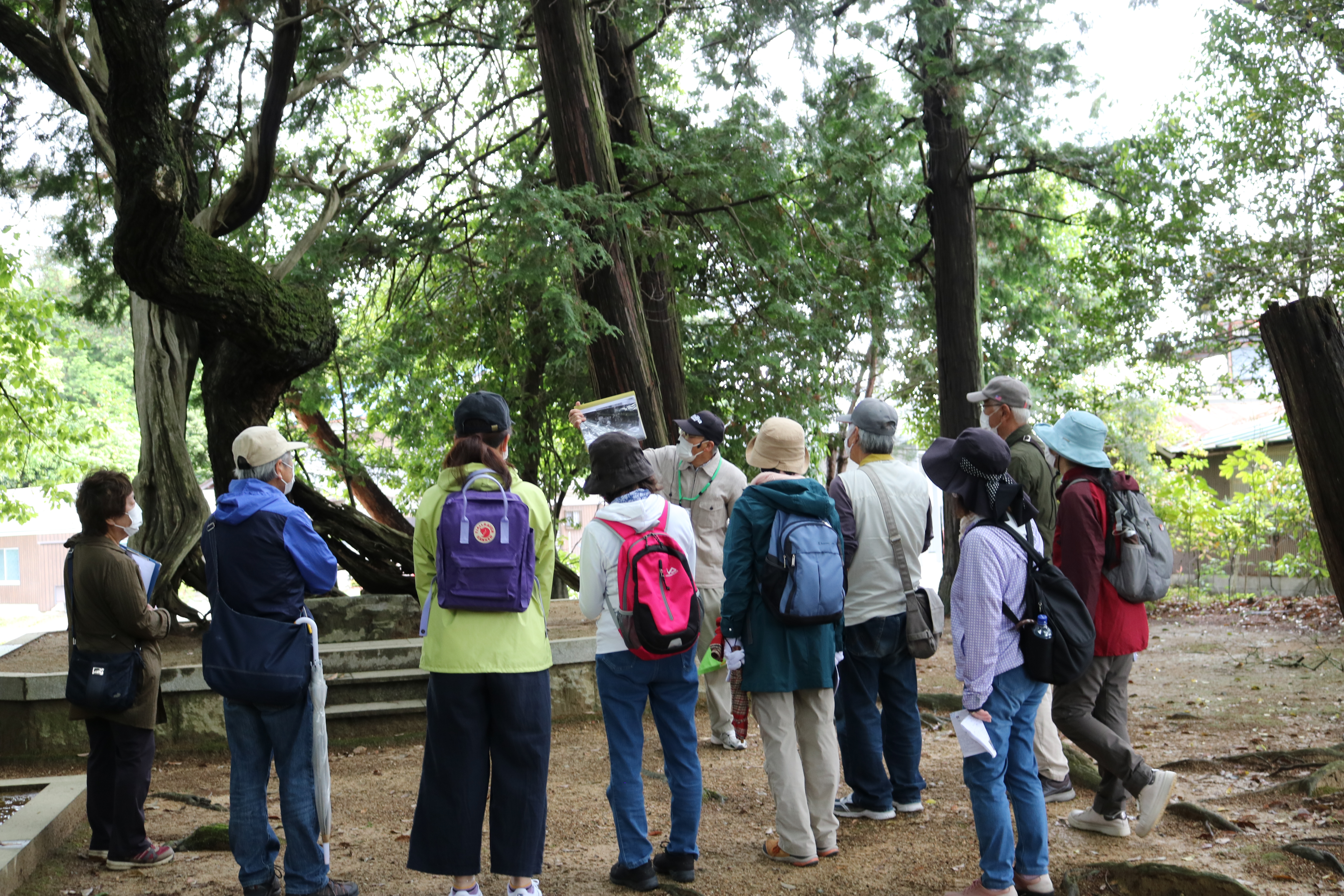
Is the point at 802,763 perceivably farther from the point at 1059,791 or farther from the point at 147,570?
the point at 147,570

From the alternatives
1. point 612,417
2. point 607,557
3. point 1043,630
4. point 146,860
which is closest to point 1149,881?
point 1043,630

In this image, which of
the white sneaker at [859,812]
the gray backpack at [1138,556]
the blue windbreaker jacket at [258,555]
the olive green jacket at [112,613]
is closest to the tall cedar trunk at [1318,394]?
the gray backpack at [1138,556]

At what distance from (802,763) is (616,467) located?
1500mm

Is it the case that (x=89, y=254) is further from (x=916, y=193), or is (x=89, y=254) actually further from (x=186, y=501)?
(x=916, y=193)

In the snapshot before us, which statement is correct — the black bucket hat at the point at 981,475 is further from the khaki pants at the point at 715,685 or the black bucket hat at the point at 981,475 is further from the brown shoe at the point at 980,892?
the khaki pants at the point at 715,685

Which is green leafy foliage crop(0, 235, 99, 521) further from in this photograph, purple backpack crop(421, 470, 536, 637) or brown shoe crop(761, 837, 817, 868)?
brown shoe crop(761, 837, 817, 868)

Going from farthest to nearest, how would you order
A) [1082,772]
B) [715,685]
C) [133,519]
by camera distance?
1. [715,685]
2. [1082,772]
3. [133,519]

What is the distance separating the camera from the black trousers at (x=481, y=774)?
3.66 meters

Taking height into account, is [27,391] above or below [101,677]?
above

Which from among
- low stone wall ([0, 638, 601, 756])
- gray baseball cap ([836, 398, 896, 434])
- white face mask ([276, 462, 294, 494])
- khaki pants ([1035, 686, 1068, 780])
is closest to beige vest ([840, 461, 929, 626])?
gray baseball cap ([836, 398, 896, 434])

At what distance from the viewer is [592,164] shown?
8586 mm

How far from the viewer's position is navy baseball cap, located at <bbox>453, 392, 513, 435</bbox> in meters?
3.82

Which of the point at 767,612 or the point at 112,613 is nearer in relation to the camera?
the point at 767,612

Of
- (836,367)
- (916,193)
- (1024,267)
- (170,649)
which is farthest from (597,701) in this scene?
(1024,267)
